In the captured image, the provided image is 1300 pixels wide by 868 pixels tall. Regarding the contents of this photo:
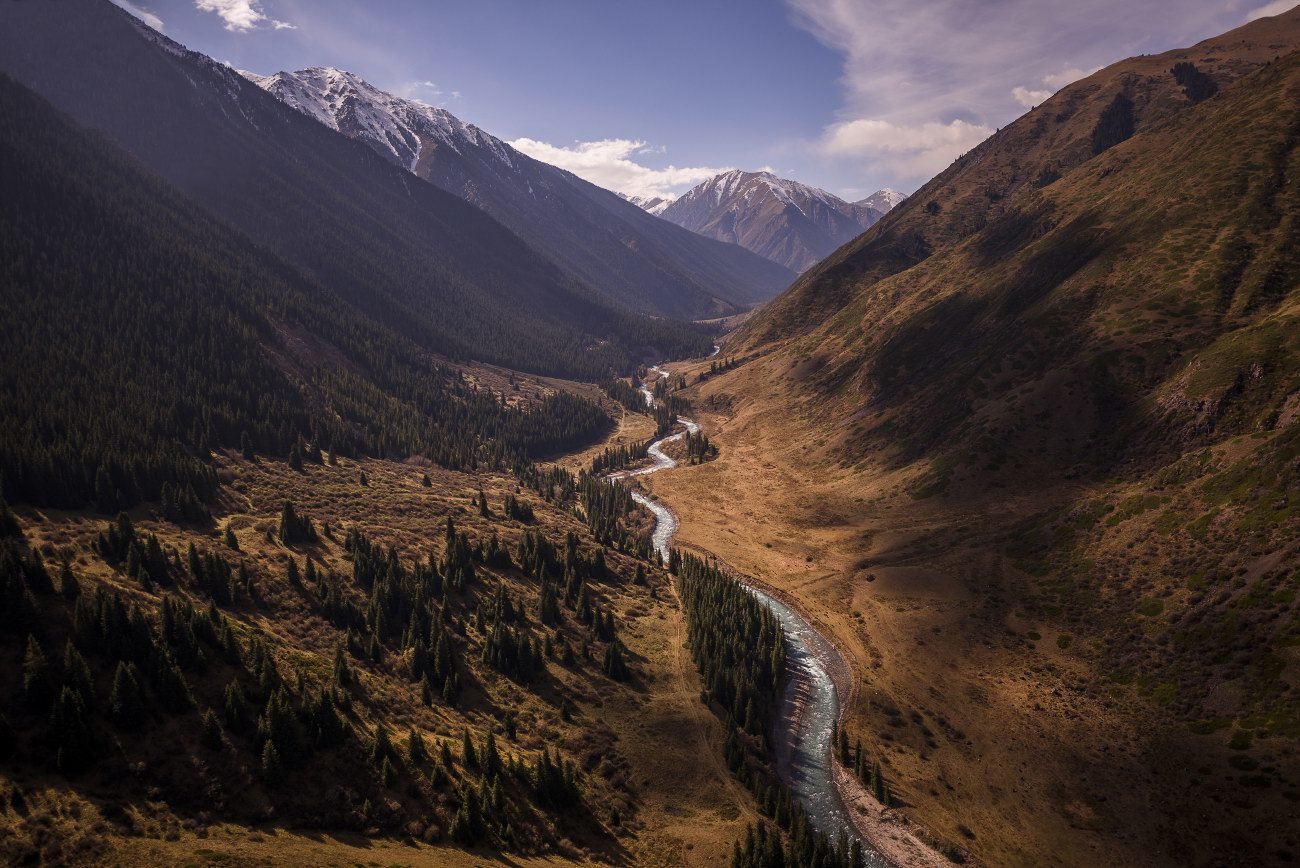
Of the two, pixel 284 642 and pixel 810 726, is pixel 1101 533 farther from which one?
pixel 284 642

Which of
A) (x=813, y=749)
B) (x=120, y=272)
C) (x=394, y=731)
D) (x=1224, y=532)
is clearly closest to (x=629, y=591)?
(x=813, y=749)

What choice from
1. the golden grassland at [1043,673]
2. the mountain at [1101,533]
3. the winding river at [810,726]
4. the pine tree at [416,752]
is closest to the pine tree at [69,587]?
the pine tree at [416,752]

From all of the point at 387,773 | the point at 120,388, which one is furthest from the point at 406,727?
the point at 120,388

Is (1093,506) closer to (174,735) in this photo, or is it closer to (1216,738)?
(1216,738)

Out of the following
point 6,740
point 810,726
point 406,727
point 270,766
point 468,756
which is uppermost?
point 6,740

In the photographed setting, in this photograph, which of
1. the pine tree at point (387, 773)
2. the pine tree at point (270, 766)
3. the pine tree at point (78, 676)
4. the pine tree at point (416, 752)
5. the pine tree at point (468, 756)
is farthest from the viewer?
the pine tree at point (468, 756)

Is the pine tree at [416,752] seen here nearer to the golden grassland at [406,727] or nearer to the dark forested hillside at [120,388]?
the golden grassland at [406,727]

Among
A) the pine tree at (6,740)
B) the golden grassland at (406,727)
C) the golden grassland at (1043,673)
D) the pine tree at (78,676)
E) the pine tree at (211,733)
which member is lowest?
the golden grassland at (406,727)

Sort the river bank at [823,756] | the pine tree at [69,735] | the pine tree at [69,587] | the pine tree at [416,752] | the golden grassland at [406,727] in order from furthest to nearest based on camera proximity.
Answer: the river bank at [823,756] → the pine tree at [416,752] → the pine tree at [69,587] → the pine tree at [69,735] → the golden grassland at [406,727]
